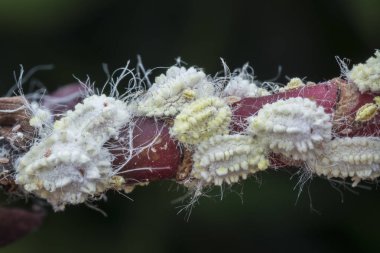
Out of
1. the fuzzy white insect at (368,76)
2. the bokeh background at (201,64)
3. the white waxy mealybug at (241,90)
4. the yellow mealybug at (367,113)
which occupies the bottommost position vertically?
the bokeh background at (201,64)

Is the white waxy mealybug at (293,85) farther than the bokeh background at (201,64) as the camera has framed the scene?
No

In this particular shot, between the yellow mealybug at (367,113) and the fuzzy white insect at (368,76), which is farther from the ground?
the fuzzy white insect at (368,76)

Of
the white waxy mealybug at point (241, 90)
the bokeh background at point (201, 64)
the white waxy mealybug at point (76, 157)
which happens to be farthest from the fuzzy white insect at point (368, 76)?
the bokeh background at point (201, 64)

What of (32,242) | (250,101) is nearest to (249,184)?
(32,242)

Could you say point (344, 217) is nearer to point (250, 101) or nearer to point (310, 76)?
point (310, 76)

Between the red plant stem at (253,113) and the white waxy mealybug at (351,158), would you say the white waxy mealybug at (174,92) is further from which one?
the white waxy mealybug at (351,158)

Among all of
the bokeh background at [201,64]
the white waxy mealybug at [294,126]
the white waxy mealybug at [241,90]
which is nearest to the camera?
the white waxy mealybug at [294,126]

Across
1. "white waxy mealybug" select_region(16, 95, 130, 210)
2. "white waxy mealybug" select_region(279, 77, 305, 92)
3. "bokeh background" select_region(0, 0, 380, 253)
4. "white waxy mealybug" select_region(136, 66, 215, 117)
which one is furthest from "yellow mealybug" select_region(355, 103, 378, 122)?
"bokeh background" select_region(0, 0, 380, 253)

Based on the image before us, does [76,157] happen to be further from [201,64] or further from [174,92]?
[201,64]

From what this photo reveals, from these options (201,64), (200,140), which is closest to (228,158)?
(200,140)
